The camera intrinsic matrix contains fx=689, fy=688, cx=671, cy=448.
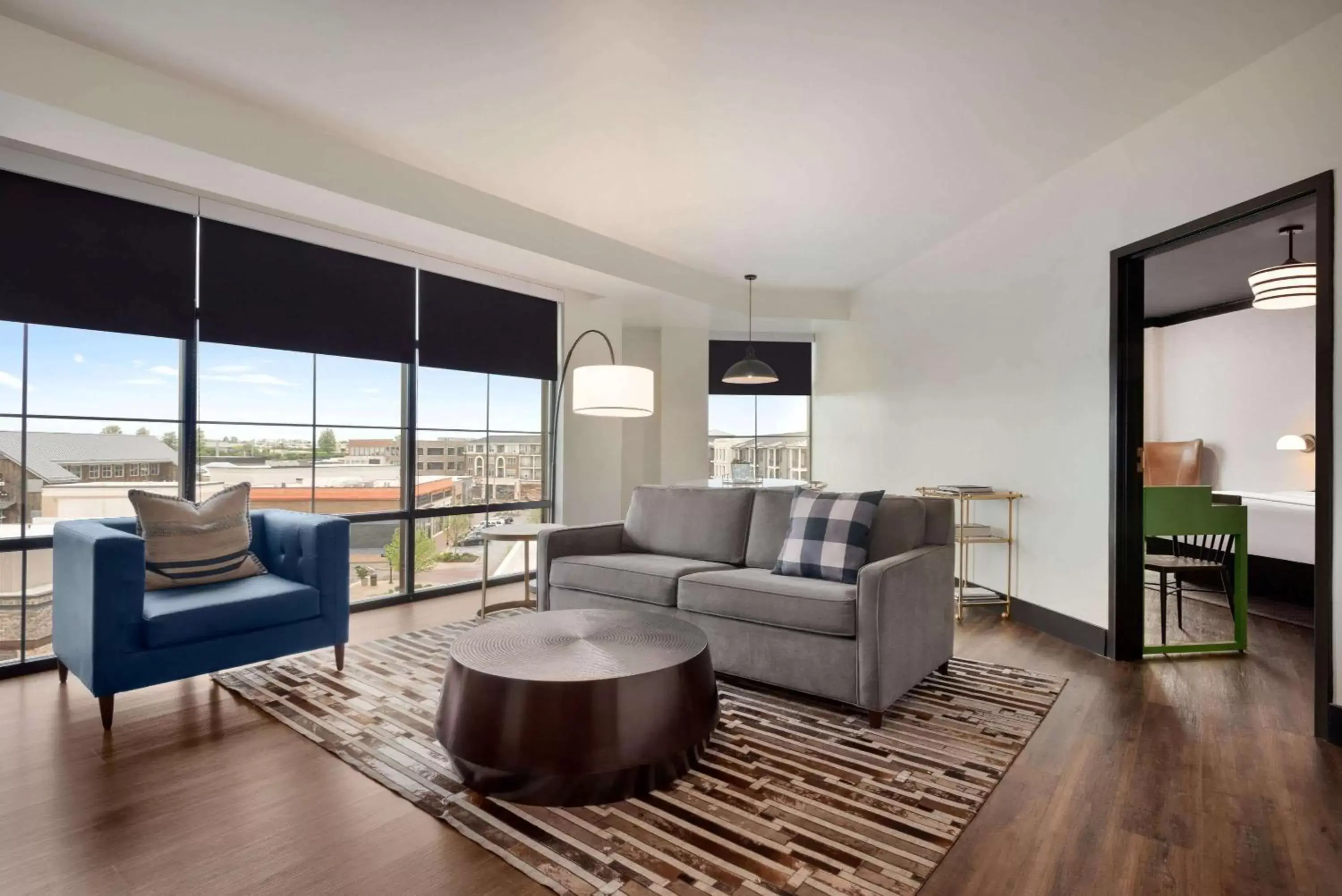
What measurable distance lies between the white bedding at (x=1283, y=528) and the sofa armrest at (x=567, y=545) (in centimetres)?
446

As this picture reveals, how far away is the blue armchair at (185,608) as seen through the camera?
249 cm

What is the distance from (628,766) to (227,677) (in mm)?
2202

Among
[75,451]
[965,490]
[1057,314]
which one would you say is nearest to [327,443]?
[75,451]

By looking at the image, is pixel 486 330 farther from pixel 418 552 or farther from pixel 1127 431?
pixel 1127 431

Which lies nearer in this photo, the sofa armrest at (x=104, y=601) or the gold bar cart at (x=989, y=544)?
the sofa armrest at (x=104, y=601)

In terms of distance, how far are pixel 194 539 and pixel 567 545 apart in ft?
5.56

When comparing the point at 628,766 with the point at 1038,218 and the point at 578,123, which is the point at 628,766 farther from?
the point at 1038,218

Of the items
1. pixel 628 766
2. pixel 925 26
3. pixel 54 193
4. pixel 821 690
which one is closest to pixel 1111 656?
pixel 821 690

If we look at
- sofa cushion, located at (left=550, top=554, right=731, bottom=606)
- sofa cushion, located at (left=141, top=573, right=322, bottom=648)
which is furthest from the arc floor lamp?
sofa cushion, located at (left=141, top=573, right=322, bottom=648)

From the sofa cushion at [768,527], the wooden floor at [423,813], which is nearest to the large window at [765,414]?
the sofa cushion at [768,527]

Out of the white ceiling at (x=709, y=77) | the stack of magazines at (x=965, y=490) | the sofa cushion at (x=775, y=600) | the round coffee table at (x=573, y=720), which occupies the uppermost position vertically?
the white ceiling at (x=709, y=77)

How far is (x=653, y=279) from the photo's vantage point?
17.9 ft

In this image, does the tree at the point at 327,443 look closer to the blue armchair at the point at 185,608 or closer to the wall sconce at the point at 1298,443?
the blue armchair at the point at 185,608

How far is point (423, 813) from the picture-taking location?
1.95 metres
